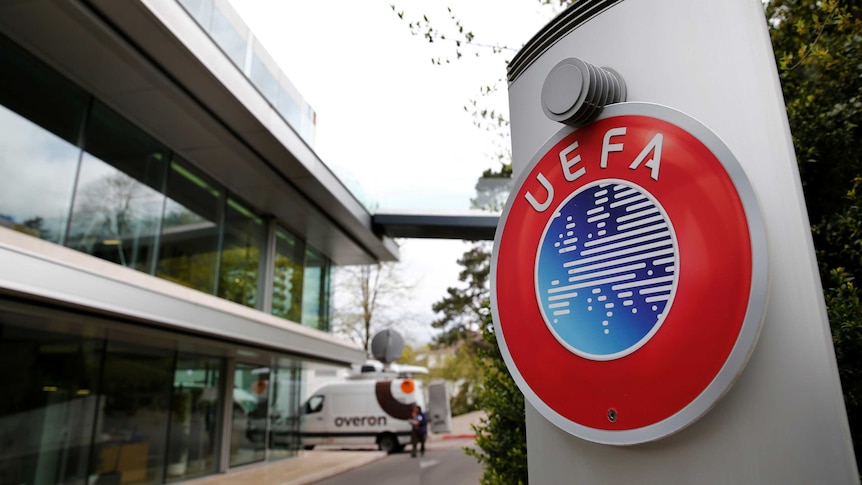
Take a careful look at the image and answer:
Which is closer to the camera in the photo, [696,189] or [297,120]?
[696,189]

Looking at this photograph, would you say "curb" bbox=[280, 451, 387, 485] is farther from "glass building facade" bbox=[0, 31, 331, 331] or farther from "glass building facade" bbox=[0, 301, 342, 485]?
"glass building facade" bbox=[0, 31, 331, 331]

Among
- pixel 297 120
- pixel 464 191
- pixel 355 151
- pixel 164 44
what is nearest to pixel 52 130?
pixel 164 44

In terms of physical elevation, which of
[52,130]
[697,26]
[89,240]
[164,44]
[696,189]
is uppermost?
[164,44]

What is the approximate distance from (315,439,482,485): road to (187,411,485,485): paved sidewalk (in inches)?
14.2

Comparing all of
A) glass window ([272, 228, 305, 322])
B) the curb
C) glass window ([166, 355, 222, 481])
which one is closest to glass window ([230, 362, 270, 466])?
glass window ([166, 355, 222, 481])

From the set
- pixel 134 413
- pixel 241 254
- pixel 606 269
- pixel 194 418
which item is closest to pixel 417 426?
pixel 194 418

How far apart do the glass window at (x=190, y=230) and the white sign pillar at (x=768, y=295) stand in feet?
29.0

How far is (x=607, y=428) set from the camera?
1.66m

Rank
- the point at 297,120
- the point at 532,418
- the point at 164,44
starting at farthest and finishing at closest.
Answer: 1. the point at 297,120
2. the point at 164,44
3. the point at 532,418

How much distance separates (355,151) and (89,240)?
6.05 m

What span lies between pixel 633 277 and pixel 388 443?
1698 cm

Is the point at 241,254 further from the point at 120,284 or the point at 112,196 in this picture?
the point at 120,284

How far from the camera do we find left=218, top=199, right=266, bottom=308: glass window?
11.3m

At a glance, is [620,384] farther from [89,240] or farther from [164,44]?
[89,240]
